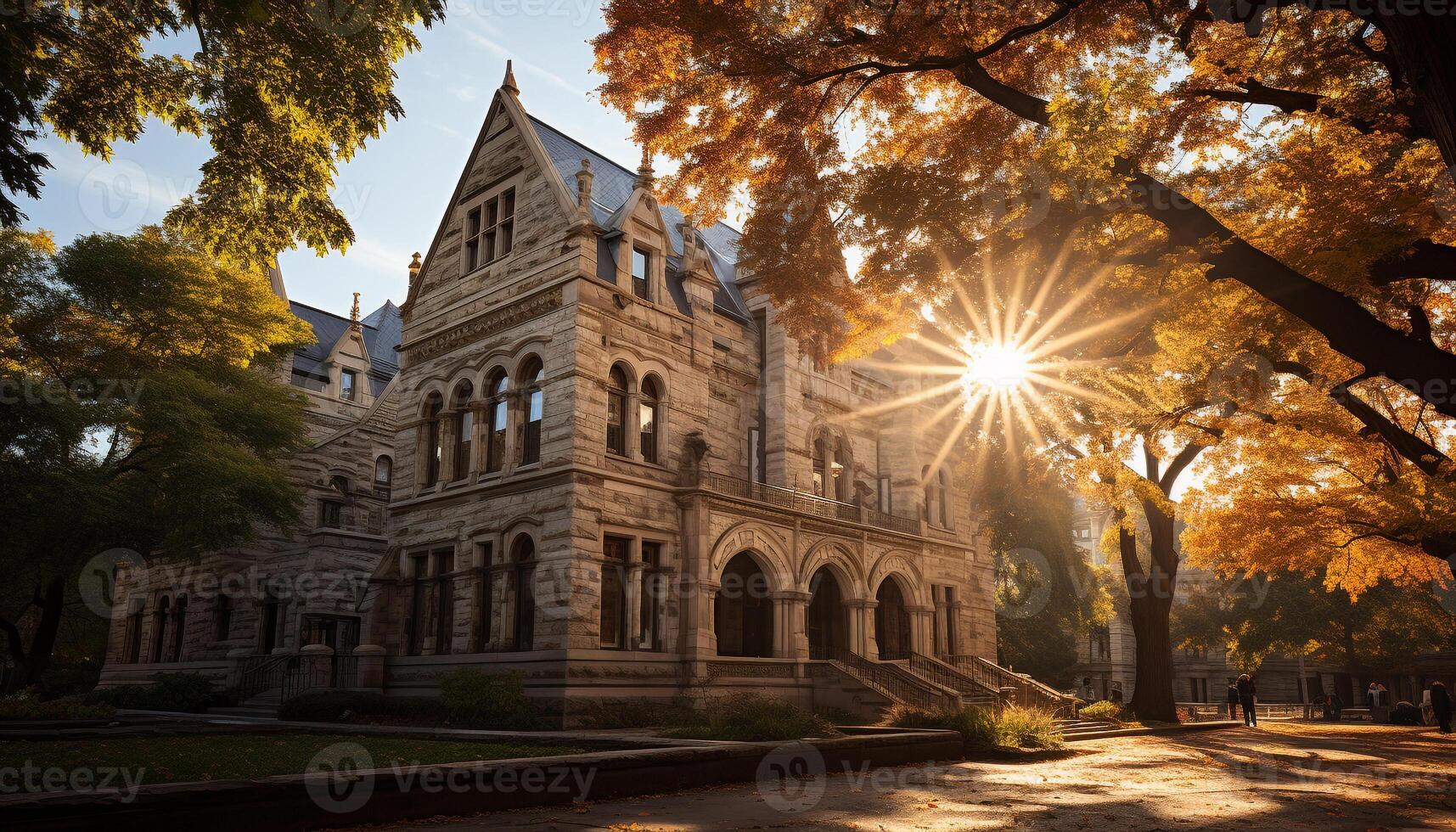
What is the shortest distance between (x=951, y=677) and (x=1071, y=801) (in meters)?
17.2

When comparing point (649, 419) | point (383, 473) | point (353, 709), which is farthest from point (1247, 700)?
point (383, 473)

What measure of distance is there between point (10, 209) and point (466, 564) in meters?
13.4

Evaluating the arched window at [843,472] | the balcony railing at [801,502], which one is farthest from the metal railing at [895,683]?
the arched window at [843,472]

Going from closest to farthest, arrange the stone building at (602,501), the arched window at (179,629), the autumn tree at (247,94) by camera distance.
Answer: the autumn tree at (247,94)
the stone building at (602,501)
the arched window at (179,629)

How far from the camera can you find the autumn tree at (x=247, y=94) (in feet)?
39.6

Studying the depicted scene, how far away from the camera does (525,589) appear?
21.2 metres

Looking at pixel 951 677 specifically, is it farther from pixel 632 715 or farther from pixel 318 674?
pixel 318 674

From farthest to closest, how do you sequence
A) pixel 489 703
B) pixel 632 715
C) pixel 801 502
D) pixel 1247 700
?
1. pixel 1247 700
2. pixel 801 502
3. pixel 632 715
4. pixel 489 703

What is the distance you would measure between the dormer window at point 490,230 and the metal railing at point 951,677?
16.2 metres

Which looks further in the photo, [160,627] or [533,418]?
[160,627]

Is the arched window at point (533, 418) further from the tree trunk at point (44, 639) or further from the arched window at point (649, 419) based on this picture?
the tree trunk at point (44, 639)

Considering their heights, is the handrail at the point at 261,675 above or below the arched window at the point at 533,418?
below

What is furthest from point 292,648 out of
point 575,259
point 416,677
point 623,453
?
point 575,259

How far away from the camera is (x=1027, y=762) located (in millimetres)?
15453
